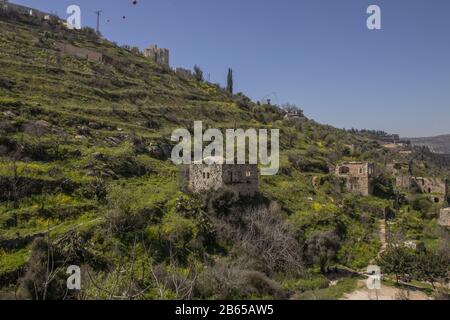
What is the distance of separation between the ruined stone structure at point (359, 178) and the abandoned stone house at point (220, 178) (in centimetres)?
1674

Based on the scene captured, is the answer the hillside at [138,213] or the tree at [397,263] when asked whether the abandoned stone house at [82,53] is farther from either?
the tree at [397,263]

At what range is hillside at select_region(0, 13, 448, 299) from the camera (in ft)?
52.9

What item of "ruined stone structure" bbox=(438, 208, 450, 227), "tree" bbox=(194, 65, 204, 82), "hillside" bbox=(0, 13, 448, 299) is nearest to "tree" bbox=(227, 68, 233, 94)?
"tree" bbox=(194, 65, 204, 82)

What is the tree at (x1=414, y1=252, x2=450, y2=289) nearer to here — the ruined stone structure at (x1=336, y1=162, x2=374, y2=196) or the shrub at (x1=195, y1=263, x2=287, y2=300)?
the shrub at (x1=195, y1=263, x2=287, y2=300)

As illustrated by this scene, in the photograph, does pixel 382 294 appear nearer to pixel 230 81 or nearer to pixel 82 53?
pixel 82 53

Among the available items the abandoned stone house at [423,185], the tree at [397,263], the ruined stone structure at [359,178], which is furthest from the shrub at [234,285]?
Result: the abandoned stone house at [423,185]

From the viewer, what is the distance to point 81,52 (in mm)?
50344

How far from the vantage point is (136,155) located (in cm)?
2791

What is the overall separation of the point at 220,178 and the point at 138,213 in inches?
222

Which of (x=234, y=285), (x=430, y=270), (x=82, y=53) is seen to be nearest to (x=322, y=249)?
(x=430, y=270)

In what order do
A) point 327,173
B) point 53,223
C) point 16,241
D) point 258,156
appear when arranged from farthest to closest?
1. point 327,173
2. point 258,156
3. point 53,223
4. point 16,241
